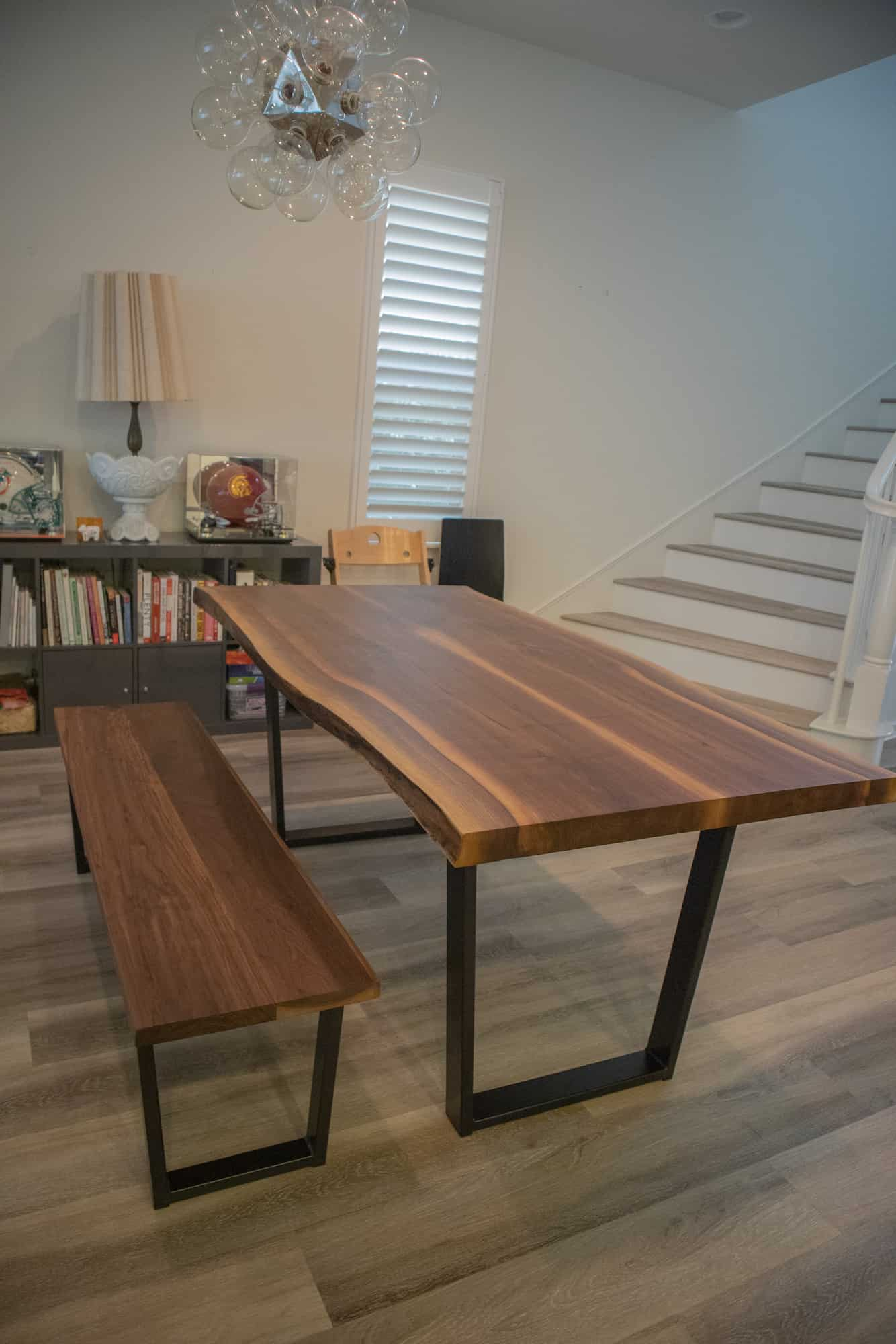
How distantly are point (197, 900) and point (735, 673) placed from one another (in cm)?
314

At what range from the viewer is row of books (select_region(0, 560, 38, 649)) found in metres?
3.31

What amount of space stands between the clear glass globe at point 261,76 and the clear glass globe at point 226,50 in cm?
1

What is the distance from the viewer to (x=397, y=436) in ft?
13.7

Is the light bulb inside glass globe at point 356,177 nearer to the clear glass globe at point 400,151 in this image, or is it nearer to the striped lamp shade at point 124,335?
the clear glass globe at point 400,151

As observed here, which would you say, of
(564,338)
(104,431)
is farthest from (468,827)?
(564,338)

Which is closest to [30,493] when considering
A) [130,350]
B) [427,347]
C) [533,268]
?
[130,350]

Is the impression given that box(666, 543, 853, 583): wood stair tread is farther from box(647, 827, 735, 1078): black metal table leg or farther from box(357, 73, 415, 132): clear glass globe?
box(357, 73, 415, 132): clear glass globe

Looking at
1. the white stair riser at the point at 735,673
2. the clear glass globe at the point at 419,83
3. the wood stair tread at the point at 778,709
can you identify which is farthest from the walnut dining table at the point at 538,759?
the white stair riser at the point at 735,673

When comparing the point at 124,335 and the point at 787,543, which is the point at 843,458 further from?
the point at 124,335

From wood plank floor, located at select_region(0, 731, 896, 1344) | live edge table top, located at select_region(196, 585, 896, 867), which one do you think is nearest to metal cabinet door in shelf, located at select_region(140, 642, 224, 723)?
wood plank floor, located at select_region(0, 731, 896, 1344)

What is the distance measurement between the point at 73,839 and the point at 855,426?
4.75 m

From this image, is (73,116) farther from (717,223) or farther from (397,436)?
(717,223)

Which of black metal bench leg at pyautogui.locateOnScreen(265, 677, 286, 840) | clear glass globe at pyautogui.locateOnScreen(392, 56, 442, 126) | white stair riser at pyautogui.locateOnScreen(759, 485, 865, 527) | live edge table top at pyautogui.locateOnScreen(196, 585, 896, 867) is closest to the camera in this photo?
live edge table top at pyautogui.locateOnScreen(196, 585, 896, 867)

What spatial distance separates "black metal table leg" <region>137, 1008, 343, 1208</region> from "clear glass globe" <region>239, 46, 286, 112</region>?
167 cm
